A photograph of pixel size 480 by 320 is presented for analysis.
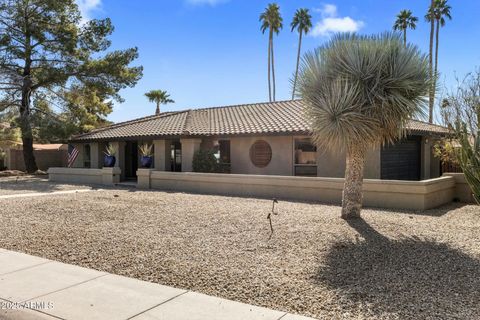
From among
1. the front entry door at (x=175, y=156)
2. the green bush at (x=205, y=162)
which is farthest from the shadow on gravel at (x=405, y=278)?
the front entry door at (x=175, y=156)

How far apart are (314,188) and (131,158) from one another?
14.3m

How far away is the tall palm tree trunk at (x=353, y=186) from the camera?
1039cm

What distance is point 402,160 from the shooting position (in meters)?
18.8

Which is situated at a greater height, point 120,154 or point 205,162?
point 120,154

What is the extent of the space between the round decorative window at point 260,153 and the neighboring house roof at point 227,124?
81 centimetres

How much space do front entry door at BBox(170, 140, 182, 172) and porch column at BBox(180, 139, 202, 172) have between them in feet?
4.62

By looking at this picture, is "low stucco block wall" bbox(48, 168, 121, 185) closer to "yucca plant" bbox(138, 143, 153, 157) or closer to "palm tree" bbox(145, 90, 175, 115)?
"yucca plant" bbox(138, 143, 153, 157)

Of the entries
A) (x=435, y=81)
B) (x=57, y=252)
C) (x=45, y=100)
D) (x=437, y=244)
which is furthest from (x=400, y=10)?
(x=57, y=252)

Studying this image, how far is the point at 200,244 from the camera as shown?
7.97 m

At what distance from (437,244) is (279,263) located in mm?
3467

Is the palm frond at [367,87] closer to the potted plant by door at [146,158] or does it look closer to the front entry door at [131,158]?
the potted plant by door at [146,158]

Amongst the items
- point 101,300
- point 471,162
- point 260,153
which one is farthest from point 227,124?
point 101,300

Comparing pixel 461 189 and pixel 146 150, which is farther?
pixel 146 150

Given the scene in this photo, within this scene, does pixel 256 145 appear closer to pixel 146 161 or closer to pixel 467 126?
pixel 146 161
